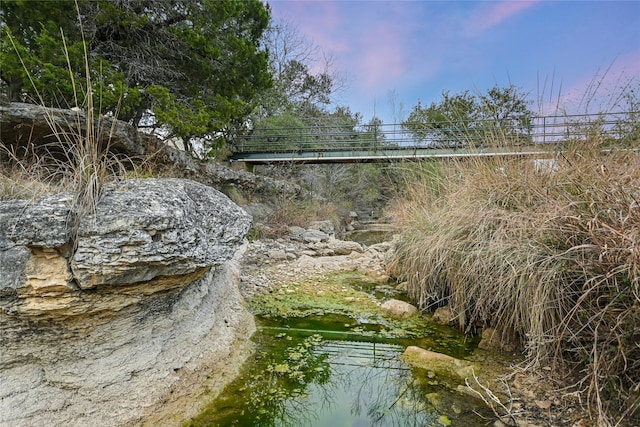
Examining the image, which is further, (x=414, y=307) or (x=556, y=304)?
(x=414, y=307)

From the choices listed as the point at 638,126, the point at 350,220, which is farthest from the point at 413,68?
the point at 350,220

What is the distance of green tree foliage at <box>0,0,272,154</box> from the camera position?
4.28 metres

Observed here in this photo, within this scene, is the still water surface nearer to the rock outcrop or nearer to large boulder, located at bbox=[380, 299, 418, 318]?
large boulder, located at bbox=[380, 299, 418, 318]

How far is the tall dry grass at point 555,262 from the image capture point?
1.41 meters

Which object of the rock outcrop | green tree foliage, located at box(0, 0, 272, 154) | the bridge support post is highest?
green tree foliage, located at box(0, 0, 272, 154)

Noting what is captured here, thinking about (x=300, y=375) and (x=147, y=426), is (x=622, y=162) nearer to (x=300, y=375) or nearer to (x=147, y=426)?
(x=300, y=375)

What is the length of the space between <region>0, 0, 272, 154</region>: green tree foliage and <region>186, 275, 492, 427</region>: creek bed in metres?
3.74

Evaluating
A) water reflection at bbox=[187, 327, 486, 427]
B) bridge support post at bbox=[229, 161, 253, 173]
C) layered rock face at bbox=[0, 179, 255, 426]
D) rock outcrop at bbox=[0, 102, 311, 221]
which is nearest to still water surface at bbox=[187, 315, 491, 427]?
water reflection at bbox=[187, 327, 486, 427]

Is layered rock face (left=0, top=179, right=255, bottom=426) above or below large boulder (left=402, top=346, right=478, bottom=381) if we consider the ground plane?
above

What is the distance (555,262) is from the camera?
178 cm

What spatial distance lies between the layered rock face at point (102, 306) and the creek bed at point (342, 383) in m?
0.26

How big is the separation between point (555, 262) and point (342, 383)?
1.35m

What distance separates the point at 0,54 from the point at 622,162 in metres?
6.18

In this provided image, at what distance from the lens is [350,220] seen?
12.0 meters
